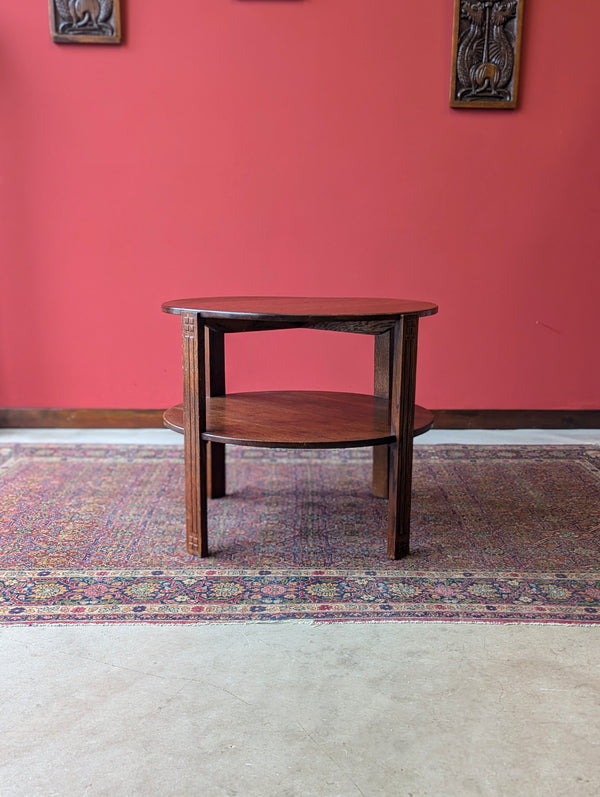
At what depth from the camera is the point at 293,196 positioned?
4.06m

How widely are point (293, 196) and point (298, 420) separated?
174 centimetres

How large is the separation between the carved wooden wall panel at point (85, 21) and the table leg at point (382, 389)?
2.14m

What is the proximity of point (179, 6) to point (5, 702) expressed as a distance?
334cm

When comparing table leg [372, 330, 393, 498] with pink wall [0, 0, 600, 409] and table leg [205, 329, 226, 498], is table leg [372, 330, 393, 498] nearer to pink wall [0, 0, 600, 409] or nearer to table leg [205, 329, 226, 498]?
table leg [205, 329, 226, 498]

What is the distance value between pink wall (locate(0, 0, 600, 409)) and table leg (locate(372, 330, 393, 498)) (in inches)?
40.4

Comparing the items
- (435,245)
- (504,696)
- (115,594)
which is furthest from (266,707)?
(435,245)

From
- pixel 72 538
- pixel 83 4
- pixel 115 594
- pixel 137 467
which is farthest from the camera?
pixel 83 4

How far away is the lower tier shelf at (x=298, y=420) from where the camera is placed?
2492mm

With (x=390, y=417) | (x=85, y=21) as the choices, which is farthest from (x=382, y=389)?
(x=85, y=21)

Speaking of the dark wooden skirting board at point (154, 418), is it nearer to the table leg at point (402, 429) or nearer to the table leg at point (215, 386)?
the table leg at point (215, 386)

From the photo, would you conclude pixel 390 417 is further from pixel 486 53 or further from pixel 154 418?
pixel 486 53

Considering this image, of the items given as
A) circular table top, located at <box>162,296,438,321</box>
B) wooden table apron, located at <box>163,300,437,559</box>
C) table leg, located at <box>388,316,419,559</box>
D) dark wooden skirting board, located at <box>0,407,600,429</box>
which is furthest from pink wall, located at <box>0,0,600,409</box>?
table leg, located at <box>388,316,419,559</box>

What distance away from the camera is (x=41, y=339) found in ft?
13.7

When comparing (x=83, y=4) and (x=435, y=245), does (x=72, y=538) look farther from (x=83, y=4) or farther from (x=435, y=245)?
(x=83, y=4)
